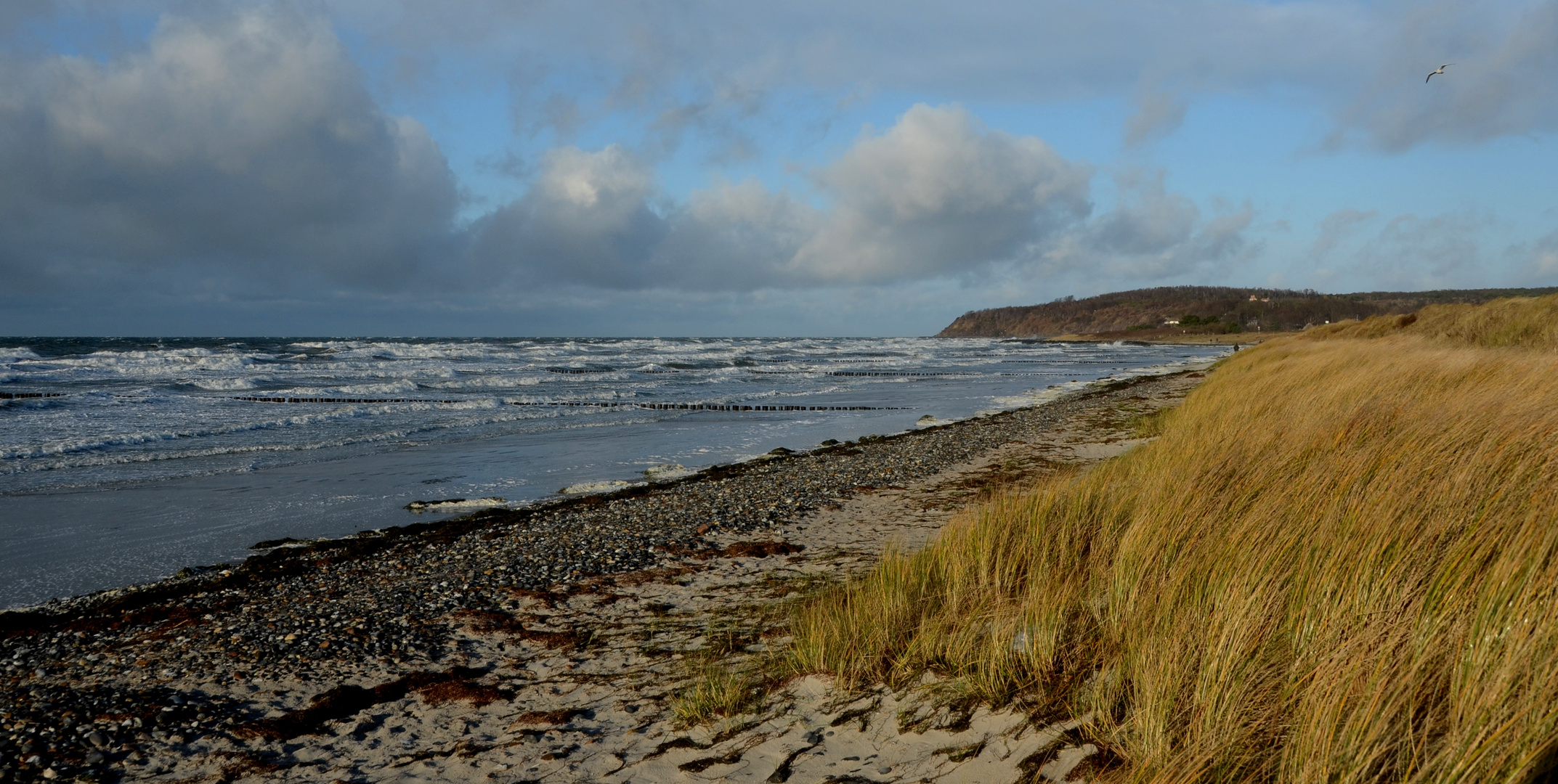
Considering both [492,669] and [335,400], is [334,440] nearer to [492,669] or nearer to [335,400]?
[335,400]

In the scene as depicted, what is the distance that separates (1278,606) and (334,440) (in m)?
18.3

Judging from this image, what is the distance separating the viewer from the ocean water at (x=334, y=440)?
955cm

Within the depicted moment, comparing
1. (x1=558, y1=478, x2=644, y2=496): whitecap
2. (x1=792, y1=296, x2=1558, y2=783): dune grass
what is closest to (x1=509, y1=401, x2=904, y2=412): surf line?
(x1=558, y1=478, x2=644, y2=496): whitecap

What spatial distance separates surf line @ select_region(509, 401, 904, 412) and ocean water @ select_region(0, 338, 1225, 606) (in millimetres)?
138

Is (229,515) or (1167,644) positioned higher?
(1167,644)

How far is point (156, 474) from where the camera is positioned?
13.1 metres

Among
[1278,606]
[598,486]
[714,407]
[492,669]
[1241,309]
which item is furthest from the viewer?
[1241,309]

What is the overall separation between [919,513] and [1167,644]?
6321mm

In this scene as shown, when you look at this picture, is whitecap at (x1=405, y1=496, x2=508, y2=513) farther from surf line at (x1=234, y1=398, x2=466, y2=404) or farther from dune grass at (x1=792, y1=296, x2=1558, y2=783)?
surf line at (x1=234, y1=398, x2=466, y2=404)

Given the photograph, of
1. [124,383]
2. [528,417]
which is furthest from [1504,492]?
[124,383]

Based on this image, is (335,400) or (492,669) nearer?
(492,669)

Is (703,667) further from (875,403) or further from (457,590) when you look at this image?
(875,403)

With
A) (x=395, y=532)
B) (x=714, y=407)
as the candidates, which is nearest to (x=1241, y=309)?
(x=714, y=407)

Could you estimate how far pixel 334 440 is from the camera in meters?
17.4
